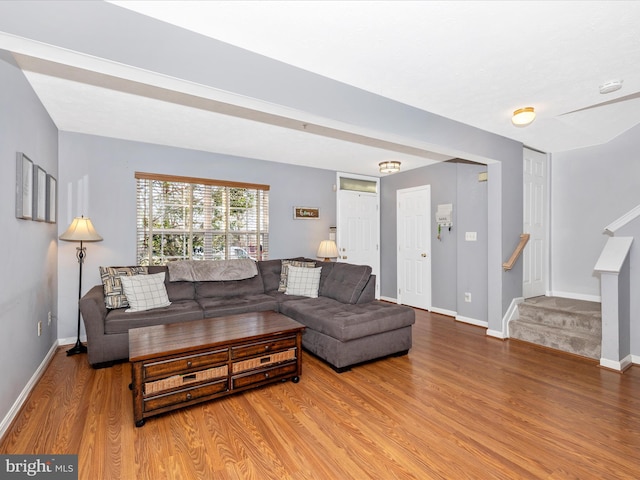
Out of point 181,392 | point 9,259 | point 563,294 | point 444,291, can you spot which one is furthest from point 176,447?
point 563,294

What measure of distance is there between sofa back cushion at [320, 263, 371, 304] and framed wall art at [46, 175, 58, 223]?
10.1 feet

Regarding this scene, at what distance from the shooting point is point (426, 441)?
1959 millimetres

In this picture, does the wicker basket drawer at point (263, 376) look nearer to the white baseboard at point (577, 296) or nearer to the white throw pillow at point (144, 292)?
the white throw pillow at point (144, 292)

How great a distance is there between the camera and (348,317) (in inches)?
122

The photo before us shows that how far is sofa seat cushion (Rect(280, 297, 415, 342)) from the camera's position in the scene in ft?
9.80

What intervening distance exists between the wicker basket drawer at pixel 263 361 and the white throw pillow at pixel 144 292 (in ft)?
4.88

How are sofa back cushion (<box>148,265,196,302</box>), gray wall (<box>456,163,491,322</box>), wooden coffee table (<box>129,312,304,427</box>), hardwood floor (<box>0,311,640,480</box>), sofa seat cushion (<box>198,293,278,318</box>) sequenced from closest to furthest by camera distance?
hardwood floor (<box>0,311,640,480</box>)
wooden coffee table (<box>129,312,304,427</box>)
sofa seat cushion (<box>198,293,278,318</box>)
sofa back cushion (<box>148,265,196,302</box>)
gray wall (<box>456,163,491,322</box>)

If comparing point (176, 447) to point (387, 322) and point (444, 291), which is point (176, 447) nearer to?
point (387, 322)

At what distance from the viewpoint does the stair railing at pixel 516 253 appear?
12.6 ft

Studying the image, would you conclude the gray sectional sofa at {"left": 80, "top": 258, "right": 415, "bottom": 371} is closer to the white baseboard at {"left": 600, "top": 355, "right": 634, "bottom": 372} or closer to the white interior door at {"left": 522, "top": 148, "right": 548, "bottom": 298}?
the white baseboard at {"left": 600, "top": 355, "right": 634, "bottom": 372}

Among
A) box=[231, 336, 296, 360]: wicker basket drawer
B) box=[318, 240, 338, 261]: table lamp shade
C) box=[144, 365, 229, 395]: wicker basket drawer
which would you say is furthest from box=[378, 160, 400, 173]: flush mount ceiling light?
box=[144, 365, 229, 395]: wicker basket drawer

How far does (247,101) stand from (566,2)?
75.6 inches

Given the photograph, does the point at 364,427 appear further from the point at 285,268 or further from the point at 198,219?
the point at 198,219

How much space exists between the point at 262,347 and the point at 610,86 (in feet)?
11.9
